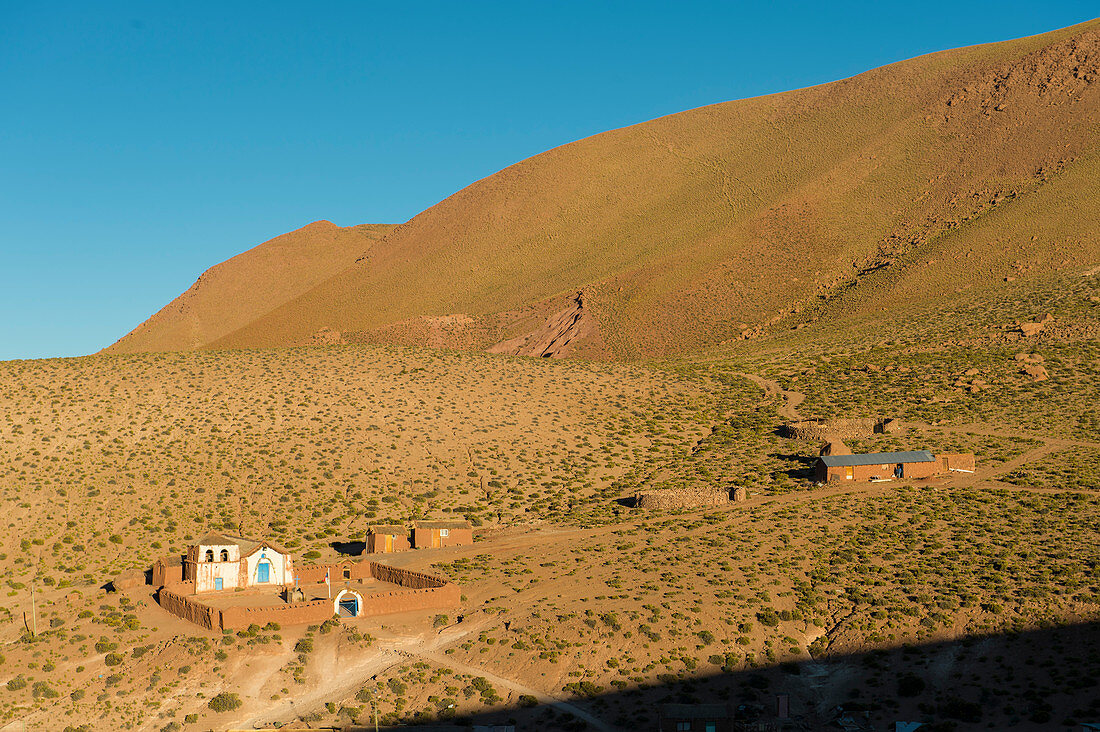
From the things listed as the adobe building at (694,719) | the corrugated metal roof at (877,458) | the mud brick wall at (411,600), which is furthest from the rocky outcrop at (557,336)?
the adobe building at (694,719)

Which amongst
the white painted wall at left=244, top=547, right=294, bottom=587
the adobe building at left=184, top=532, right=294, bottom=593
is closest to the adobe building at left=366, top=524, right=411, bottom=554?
the adobe building at left=184, top=532, right=294, bottom=593

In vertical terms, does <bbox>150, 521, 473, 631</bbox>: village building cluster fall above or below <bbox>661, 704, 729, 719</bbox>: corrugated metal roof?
above

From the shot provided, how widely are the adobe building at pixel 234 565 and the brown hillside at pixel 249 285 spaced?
304 ft

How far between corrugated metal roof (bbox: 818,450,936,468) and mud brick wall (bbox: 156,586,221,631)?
2569cm

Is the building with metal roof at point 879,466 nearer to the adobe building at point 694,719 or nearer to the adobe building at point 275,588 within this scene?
the adobe building at point 275,588

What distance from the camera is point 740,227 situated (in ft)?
326

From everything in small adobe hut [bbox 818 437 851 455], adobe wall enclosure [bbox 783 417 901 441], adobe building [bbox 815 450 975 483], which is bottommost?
adobe building [bbox 815 450 975 483]

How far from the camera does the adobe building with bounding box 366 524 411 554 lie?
38.7 m

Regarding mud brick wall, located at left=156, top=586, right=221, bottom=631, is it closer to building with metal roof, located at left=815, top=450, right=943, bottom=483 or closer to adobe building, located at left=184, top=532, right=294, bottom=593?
adobe building, located at left=184, top=532, right=294, bottom=593

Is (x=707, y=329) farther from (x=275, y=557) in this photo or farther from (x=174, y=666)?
(x=174, y=666)

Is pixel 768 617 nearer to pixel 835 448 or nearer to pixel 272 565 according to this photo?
pixel 272 565

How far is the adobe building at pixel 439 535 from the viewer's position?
3950cm

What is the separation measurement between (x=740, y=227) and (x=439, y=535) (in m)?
66.2

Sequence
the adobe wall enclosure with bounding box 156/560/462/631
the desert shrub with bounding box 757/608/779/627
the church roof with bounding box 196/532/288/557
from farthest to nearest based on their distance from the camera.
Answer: the church roof with bounding box 196/532/288/557, the adobe wall enclosure with bounding box 156/560/462/631, the desert shrub with bounding box 757/608/779/627
